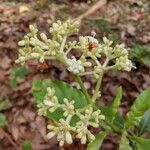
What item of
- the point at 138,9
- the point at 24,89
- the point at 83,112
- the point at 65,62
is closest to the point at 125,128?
the point at 83,112

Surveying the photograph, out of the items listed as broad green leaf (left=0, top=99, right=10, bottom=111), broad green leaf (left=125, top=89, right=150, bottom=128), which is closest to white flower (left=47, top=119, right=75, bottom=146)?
broad green leaf (left=125, top=89, right=150, bottom=128)

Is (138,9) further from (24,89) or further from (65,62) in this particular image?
(65,62)

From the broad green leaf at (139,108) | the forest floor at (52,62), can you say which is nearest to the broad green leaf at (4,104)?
the forest floor at (52,62)

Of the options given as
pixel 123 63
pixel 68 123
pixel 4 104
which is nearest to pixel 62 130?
pixel 68 123

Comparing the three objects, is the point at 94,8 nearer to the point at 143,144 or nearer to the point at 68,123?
the point at 143,144

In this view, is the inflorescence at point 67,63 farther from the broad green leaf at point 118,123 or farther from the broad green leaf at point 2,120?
the broad green leaf at point 2,120

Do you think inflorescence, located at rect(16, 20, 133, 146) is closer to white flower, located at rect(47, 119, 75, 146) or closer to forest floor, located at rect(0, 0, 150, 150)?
white flower, located at rect(47, 119, 75, 146)
